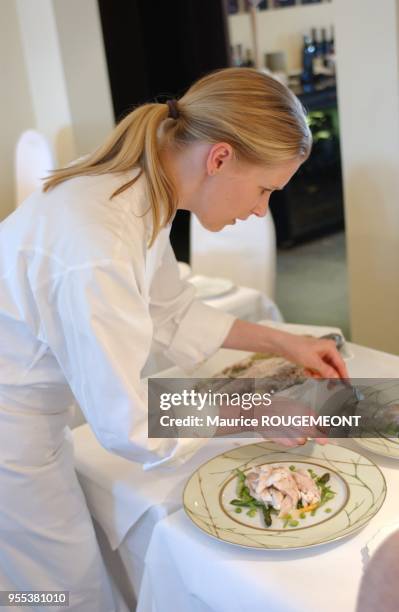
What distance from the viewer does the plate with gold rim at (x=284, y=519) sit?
1.03m

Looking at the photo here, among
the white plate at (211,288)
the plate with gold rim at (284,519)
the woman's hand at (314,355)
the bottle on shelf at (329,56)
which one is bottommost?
the white plate at (211,288)

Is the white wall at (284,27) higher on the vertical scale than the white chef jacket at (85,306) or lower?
higher

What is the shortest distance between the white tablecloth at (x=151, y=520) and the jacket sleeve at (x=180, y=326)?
227 mm

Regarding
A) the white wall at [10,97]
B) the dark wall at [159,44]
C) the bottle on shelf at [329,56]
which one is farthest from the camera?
the bottle on shelf at [329,56]

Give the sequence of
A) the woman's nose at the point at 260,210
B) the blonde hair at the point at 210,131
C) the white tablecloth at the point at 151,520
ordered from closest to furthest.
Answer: the white tablecloth at the point at 151,520
the blonde hair at the point at 210,131
the woman's nose at the point at 260,210

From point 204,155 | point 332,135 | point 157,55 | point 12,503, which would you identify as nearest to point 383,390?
point 204,155

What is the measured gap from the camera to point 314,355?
1.47 meters

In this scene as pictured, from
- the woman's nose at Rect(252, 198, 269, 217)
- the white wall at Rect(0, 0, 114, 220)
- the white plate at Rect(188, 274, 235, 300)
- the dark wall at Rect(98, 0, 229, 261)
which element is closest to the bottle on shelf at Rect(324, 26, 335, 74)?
the dark wall at Rect(98, 0, 229, 261)

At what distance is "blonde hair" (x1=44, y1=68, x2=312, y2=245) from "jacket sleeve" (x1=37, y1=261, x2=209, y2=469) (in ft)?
0.51

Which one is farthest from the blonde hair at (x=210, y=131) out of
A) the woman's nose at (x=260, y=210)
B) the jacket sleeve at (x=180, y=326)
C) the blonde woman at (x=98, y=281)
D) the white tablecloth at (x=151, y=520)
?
the white tablecloth at (x=151, y=520)

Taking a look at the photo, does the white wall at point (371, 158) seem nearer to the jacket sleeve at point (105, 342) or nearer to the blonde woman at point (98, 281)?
the blonde woman at point (98, 281)

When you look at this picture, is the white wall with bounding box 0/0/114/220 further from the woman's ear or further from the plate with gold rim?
the plate with gold rim

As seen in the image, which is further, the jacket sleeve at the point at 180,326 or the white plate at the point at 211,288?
the white plate at the point at 211,288

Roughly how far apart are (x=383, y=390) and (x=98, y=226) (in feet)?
2.19
